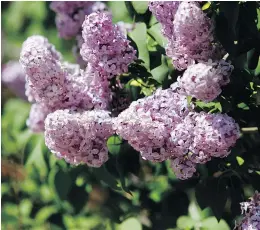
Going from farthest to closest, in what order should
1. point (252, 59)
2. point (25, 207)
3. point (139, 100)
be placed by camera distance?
point (25, 207)
point (252, 59)
point (139, 100)

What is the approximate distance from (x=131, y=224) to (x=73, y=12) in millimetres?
616

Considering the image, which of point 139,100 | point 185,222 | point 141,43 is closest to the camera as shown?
point 139,100

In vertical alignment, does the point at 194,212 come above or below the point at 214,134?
below

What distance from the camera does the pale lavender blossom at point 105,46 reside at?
1879 mm

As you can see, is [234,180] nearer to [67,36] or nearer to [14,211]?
[67,36]

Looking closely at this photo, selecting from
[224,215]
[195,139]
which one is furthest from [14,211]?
[195,139]

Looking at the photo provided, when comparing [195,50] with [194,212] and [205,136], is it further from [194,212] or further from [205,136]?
[194,212]

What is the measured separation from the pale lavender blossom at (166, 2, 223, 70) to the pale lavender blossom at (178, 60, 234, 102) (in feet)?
0.17

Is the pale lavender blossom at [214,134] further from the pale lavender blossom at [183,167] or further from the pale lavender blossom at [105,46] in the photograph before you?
the pale lavender blossom at [105,46]

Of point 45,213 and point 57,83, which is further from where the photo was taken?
point 45,213

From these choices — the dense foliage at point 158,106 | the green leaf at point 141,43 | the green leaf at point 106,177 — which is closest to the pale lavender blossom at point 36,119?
the dense foliage at point 158,106

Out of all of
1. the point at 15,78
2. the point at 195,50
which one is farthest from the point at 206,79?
the point at 15,78

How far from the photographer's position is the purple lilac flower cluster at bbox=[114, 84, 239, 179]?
A: 1716 mm

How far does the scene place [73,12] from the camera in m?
2.32
